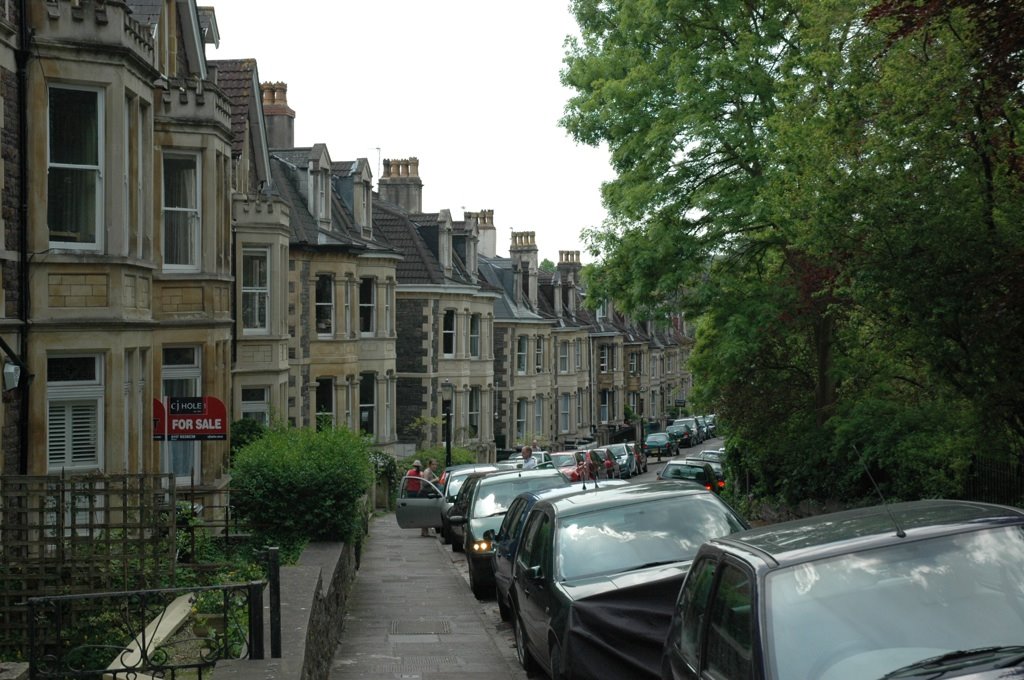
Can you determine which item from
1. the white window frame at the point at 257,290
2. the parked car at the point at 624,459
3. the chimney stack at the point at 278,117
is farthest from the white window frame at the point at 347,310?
the parked car at the point at 624,459

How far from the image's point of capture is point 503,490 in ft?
66.8

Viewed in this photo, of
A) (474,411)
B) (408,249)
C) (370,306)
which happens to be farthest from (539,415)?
(370,306)

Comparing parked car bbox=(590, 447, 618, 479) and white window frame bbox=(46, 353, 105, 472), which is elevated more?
white window frame bbox=(46, 353, 105, 472)

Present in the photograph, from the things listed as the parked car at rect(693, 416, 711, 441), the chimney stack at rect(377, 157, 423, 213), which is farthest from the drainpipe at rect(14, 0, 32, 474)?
the parked car at rect(693, 416, 711, 441)

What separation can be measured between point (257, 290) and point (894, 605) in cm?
2328

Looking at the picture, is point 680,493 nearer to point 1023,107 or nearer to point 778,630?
point 778,630

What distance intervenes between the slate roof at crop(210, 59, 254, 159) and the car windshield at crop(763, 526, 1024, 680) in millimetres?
24200

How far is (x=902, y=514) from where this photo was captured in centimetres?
631

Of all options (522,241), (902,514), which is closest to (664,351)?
(522,241)

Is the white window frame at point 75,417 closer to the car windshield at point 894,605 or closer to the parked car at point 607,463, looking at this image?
the car windshield at point 894,605

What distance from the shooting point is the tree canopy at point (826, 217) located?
47.0ft

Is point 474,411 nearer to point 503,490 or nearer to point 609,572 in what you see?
point 503,490

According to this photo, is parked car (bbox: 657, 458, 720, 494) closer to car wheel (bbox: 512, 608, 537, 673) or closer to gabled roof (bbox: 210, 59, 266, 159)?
gabled roof (bbox: 210, 59, 266, 159)

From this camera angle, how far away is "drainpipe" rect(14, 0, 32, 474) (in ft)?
46.5
